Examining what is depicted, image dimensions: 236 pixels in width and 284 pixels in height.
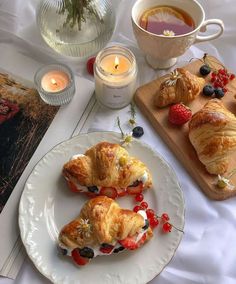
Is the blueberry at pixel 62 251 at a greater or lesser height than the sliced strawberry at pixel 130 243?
lesser

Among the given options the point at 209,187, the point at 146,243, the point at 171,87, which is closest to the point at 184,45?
the point at 171,87

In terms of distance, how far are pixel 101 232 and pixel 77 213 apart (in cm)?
11

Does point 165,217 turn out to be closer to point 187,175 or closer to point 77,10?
point 187,175

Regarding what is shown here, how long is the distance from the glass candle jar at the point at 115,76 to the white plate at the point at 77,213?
0.09 m

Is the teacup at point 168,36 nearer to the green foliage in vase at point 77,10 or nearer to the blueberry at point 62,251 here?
the green foliage in vase at point 77,10

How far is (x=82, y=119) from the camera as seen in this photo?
997 mm

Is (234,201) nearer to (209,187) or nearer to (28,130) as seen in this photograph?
(209,187)

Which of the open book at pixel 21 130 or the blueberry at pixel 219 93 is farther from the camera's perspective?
the blueberry at pixel 219 93

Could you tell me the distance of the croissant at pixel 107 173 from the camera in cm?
Answer: 85

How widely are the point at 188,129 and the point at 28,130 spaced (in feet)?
1.16

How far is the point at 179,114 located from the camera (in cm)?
94

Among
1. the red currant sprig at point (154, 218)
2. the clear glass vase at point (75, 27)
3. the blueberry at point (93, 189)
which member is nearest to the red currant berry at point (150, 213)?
the red currant sprig at point (154, 218)

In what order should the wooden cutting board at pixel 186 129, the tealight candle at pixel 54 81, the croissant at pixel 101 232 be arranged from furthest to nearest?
the tealight candle at pixel 54 81 < the wooden cutting board at pixel 186 129 < the croissant at pixel 101 232

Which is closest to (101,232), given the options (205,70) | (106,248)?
(106,248)
